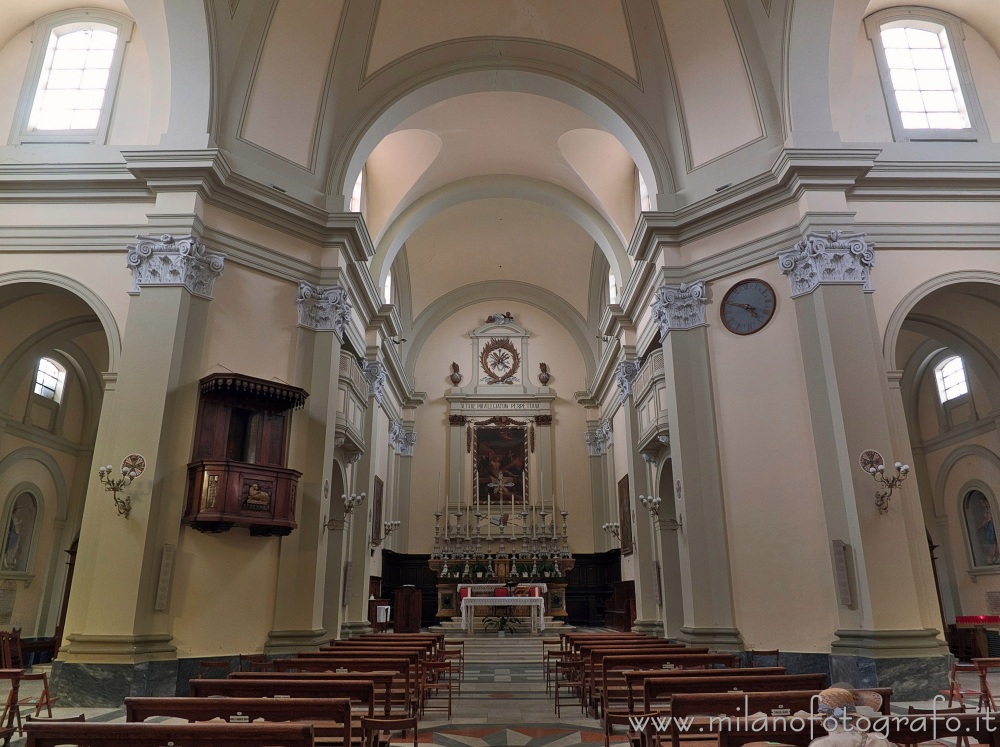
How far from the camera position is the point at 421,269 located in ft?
70.3

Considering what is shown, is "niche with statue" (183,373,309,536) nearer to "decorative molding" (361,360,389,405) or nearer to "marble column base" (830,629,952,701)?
"decorative molding" (361,360,389,405)

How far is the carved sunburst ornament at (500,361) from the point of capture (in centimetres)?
2334

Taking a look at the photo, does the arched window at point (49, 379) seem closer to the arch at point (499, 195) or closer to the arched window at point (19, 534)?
the arched window at point (19, 534)

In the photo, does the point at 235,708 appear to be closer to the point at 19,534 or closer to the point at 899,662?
the point at 899,662

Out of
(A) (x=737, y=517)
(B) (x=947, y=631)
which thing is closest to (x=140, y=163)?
(A) (x=737, y=517)

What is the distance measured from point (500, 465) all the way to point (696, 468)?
476 inches

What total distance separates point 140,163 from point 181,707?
843 centimetres

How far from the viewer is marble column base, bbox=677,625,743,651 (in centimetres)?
981

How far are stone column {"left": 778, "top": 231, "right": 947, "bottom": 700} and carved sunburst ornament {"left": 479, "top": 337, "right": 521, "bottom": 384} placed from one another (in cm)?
1360

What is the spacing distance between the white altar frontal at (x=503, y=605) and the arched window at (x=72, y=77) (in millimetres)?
11593

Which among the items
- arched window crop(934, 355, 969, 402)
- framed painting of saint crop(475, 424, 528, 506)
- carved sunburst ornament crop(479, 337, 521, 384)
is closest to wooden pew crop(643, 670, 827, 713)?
arched window crop(934, 355, 969, 402)

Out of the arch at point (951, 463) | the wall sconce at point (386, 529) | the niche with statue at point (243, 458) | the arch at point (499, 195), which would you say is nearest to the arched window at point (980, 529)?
the arch at point (951, 463)

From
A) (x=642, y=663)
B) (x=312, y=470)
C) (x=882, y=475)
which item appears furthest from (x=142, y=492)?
(x=882, y=475)

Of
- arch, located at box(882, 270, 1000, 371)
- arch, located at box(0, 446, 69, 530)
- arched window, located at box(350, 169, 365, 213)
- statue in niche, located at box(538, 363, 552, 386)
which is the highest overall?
arched window, located at box(350, 169, 365, 213)
